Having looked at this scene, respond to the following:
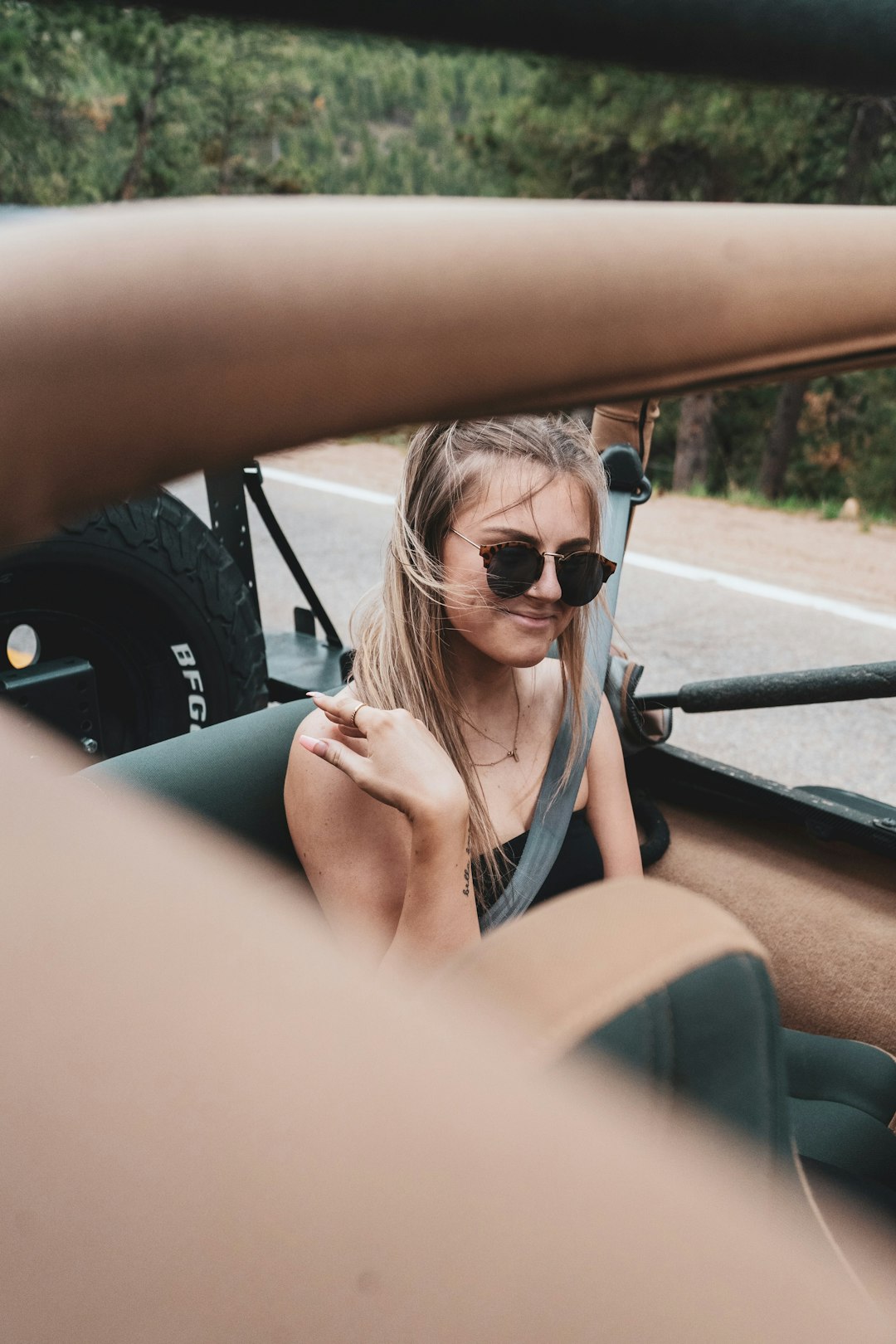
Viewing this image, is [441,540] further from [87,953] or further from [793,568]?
[793,568]

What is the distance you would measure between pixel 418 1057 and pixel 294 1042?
0.10ft

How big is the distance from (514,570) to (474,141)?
1077 centimetres

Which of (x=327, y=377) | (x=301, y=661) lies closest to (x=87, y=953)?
(x=327, y=377)

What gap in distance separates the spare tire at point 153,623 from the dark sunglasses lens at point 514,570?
1.27 meters

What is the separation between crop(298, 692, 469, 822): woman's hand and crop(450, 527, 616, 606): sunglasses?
8.5 inches

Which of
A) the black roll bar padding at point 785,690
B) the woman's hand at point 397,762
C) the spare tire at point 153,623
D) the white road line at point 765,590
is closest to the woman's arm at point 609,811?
the black roll bar padding at point 785,690

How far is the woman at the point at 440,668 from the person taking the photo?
1.36m

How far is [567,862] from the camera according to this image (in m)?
1.73

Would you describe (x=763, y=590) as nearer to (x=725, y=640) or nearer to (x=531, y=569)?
(x=725, y=640)

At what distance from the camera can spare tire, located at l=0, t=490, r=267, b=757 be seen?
8.09 feet

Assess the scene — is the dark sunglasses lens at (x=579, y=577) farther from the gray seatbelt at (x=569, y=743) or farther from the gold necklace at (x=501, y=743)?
the gold necklace at (x=501, y=743)

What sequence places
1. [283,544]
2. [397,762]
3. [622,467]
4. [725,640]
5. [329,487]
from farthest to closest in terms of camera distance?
1. [329,487]
2. [725,640]
3. [283,544]
4. [622,467]
5. [397,762]

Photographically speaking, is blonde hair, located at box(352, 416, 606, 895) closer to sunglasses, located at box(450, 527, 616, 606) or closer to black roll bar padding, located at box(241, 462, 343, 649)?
sunglasses, located at box(450, 527, 616, 606)

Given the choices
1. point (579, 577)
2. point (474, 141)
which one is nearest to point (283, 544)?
point (579, 577)
